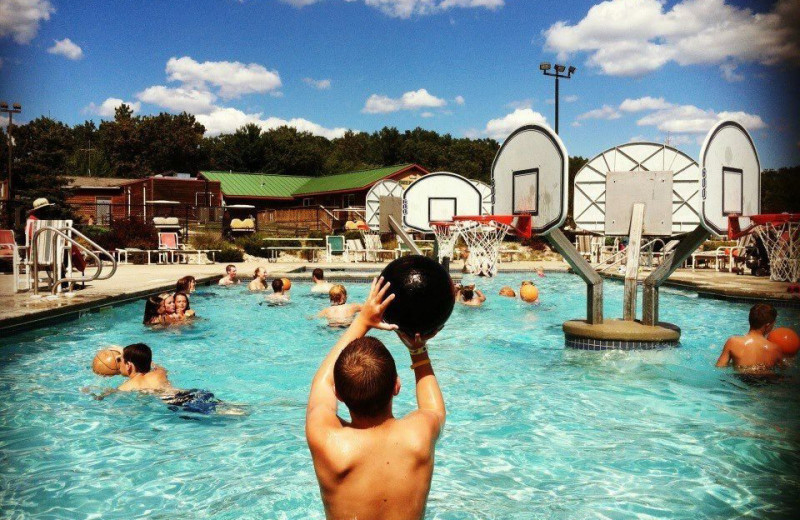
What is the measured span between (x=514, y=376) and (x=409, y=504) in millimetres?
6002

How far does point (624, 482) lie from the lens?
15.4 feet

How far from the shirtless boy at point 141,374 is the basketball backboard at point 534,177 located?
19.1 ft

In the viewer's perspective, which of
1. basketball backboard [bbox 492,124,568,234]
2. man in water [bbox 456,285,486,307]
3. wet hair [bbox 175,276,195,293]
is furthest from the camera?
man in water [bbox 456,285,486,307]

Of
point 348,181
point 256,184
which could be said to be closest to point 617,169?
point 348,181

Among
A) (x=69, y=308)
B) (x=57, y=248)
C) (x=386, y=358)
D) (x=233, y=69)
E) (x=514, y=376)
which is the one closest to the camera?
(x=386, y=358)

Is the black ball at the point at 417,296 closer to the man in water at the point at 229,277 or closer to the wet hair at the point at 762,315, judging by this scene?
the wet hair at the point at 762,315

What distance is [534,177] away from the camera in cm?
998

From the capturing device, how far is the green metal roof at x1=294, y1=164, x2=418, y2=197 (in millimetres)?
43566

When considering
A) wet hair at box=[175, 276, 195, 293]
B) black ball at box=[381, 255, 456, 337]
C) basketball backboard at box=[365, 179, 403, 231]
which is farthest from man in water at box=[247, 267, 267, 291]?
black ball at box=[381, 255, 456, 337]

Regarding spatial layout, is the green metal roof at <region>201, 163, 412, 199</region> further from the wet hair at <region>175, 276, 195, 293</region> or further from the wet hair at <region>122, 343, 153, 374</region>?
the wet hair at <region>122, 343, 153, 374</region>

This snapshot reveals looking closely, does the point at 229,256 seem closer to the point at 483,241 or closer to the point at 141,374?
the point at 483,241

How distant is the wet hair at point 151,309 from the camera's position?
429 inches

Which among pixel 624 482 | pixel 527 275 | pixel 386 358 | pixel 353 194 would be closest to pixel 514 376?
pixel 624 482

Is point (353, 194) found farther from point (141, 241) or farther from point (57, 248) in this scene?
point (57, 248)
